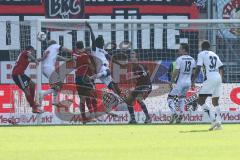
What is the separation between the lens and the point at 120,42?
2347 centimetres

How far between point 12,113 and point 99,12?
474 inches

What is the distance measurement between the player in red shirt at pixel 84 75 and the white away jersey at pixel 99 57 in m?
0.11

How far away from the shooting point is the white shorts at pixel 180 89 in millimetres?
21109

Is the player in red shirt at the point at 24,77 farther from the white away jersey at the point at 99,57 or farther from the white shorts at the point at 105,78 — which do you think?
the white shorts at the point at 105,78

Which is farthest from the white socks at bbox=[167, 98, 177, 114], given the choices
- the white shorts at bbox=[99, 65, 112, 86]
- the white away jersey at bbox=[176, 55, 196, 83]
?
the white shorts at bbox=[99, 65, 112, 86]

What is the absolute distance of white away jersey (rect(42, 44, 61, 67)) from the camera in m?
21.5

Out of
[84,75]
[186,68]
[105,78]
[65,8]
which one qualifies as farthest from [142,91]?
[65,8]

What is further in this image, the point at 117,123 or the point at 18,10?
the point at 18,10

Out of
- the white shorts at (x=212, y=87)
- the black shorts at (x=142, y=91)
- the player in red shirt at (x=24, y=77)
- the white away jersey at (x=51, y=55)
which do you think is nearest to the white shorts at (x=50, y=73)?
the white away jersey at (x=51, y=55)

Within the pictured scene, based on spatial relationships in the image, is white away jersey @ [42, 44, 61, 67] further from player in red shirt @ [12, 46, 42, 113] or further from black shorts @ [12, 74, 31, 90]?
black shorts @ [12, 74, 31, 90]

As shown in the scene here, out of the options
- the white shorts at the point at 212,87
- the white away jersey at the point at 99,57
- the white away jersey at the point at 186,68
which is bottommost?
the white shorts at the point at 212,87

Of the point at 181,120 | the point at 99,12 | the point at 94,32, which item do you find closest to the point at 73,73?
the point at 94,32

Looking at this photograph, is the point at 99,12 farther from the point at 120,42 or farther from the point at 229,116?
the point at 229,116

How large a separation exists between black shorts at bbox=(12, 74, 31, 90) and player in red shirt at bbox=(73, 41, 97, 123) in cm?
126
